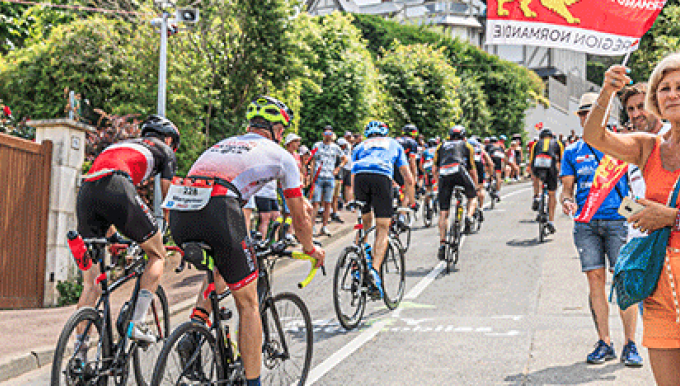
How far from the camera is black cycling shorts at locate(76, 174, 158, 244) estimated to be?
5371mm

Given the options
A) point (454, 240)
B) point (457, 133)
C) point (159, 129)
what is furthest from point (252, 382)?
point (457, 133)

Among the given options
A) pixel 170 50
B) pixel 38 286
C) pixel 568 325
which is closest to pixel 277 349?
pixel 568 325

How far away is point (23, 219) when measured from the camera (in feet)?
31.6

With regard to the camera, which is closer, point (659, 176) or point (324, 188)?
point (659, 176)

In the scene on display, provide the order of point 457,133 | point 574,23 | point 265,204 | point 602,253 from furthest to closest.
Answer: point 457,133
point 265,204
point 602,253
point 574,23

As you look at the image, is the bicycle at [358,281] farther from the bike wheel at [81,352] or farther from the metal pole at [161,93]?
the metal pole at [161,93]

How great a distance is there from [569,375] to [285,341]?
2.41m

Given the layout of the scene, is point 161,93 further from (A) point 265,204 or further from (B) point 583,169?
(B) point 583,169

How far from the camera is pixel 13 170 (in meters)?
9.48

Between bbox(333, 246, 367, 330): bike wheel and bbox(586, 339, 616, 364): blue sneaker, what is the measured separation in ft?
8.31

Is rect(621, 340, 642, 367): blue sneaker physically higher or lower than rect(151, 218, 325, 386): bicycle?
lower

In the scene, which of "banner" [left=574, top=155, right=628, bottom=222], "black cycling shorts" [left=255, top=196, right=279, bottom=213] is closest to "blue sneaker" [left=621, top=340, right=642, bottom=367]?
"banner" [left=574, top=155, right=628, bottom=222]

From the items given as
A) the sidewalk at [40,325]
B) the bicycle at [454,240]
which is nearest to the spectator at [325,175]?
the bicycle at [454,240]

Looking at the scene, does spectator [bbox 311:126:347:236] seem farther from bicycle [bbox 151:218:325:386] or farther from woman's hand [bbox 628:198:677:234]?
woman's hand [bbox 628:198:677:234]
